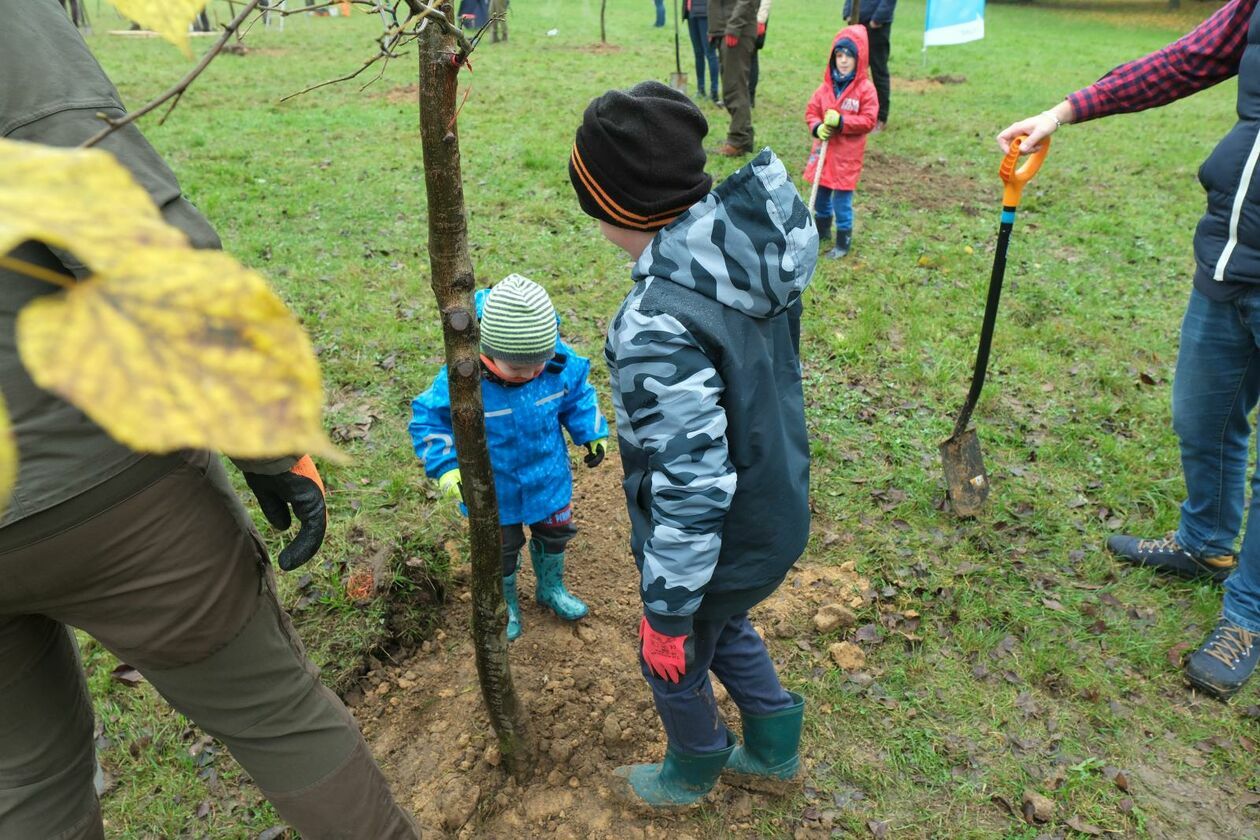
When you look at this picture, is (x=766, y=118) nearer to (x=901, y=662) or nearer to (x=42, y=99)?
(x=901, y=662)

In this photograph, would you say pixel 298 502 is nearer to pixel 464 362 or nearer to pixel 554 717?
pixel 464 362

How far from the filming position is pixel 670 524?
5.55 ft

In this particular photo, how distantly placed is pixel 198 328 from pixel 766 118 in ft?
32.5


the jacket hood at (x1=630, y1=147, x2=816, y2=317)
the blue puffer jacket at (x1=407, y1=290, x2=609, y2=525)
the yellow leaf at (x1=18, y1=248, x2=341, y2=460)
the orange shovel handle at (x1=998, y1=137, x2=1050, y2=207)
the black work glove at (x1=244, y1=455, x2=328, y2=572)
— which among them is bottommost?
the blue puffer jacket at (x1=407, y1=290, x2=609, y2=525)

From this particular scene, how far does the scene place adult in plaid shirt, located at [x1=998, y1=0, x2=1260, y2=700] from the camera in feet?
7.53

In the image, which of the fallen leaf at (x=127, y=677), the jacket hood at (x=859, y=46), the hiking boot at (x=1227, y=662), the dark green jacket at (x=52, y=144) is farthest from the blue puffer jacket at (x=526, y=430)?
the jacket hood at (x=859, y=46)

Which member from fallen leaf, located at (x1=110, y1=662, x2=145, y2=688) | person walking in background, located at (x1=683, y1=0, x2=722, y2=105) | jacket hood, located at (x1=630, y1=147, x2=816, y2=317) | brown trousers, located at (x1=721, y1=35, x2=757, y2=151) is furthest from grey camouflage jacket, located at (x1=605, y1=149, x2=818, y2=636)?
person walking in background, located at (x1=683, y1=0, x2=722, y2=105)

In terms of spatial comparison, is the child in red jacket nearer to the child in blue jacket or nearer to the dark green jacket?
the child in blue jacket

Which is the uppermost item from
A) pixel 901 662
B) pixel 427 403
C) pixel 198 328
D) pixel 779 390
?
pixel 198 328

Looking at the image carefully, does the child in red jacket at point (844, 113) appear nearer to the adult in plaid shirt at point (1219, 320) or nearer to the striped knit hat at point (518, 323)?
the adult in plaid shirt at point (1219, 320)

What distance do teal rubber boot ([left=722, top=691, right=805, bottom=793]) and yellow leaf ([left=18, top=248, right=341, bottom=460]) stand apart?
2.03 m

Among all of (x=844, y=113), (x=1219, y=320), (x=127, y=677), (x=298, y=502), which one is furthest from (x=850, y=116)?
(x=127, y=677)

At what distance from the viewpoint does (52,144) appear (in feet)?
3.71

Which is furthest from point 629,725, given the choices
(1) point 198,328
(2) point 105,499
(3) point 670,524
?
(1) point 198,328
